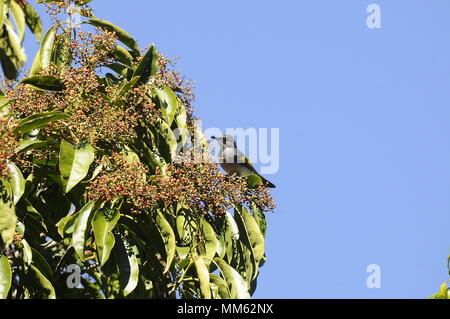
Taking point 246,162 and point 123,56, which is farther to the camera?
point 246,162

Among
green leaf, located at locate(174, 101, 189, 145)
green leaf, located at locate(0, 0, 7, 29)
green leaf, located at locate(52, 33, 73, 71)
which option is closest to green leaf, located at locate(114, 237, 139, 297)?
green leaf, located at locate(174, 101, 189, 145)

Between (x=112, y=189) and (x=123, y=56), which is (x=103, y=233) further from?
(x=123, y=56)

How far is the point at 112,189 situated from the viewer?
3.85m

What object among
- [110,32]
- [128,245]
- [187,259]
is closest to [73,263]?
[128,245]

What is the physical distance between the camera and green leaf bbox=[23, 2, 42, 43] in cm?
823

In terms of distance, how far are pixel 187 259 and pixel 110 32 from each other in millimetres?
1342

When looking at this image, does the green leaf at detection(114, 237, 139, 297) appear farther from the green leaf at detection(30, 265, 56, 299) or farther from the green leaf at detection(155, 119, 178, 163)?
the green leaf at detection(155, 119, 178, 163)

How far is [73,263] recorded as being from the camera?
4246 mm

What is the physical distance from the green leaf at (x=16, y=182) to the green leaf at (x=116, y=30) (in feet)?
3.88

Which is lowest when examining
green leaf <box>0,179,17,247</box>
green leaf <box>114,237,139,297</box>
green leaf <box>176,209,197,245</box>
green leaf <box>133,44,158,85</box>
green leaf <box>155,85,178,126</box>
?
green leaf <box>114,237,139,297</box>

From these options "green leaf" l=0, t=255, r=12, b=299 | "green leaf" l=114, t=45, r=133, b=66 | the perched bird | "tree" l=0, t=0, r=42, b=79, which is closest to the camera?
"green leaf" l=0, t=255, r=12, b=299

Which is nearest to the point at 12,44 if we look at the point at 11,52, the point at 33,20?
the point at 11,52

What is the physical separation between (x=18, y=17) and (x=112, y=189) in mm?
4059
